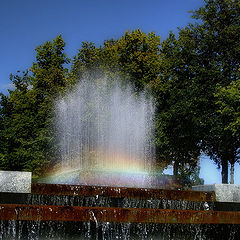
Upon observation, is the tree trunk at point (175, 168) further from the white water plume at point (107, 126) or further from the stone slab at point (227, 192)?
the stone slab at point (227, 192)

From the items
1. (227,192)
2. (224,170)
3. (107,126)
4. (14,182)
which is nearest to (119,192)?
(14,182)

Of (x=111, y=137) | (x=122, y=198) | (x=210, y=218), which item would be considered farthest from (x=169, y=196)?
(x=111, y=137)

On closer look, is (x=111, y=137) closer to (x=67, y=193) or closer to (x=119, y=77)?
(x=119, y=77)

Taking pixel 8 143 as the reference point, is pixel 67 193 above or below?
below

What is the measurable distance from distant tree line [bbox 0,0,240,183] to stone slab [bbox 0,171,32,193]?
51.9 feet

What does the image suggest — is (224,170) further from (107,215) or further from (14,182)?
(107,215)

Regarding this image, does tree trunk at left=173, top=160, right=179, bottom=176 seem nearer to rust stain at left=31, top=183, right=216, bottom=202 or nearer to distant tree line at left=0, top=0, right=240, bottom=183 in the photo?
distant tree line at left=0, top=0, right=240, bottom=183

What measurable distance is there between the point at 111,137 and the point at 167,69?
681 cm

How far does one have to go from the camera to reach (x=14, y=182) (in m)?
10.4

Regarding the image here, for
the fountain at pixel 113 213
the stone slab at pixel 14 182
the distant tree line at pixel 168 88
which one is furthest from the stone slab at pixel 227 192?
the distant tree line at pixel 168 88

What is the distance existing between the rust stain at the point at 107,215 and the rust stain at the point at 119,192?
2.54 meters

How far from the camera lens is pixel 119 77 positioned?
32094 mm

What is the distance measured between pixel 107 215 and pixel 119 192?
326 cm

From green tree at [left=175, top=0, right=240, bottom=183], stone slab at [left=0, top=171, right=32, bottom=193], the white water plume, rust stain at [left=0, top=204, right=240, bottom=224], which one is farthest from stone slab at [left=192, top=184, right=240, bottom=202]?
the white water plume
